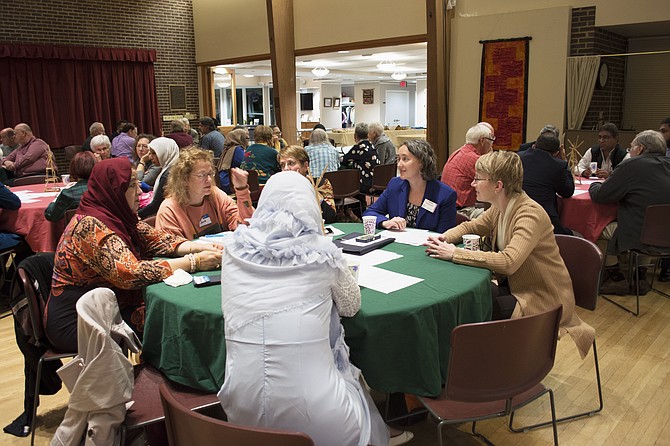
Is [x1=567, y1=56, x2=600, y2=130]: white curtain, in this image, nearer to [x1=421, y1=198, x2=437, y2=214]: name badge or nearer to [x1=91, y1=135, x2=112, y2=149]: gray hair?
[x1=421, y1=198, x2=437, y2=214]: name badge

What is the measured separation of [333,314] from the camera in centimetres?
196

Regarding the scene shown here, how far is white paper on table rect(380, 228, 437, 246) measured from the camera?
122 inches

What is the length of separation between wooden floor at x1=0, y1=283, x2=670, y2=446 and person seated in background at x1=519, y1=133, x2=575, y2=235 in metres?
0.95

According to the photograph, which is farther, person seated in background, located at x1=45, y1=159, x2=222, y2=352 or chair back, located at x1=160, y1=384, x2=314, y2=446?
person seated in background, located at x1=45, y1=159, x2=222, y2=352

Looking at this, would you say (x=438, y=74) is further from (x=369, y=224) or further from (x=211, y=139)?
(x=369, y=224)

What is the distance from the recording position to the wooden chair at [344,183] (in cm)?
646

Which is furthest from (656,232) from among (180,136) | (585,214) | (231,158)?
(180,136)

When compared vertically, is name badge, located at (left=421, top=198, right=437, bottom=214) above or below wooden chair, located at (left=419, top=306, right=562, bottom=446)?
above

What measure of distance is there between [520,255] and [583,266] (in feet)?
1.77

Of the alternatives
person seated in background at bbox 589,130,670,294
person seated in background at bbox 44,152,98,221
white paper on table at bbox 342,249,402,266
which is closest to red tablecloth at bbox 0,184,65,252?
person seated in background at bbox 44,152,98,221

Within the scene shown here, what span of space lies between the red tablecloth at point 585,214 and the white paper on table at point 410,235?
6.69ft

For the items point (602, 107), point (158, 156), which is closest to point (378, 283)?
point (158, 156)

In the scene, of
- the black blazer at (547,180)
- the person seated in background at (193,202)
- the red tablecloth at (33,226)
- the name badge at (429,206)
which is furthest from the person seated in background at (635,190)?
the red tablecloth at (33,226)

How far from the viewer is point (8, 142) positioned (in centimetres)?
775
